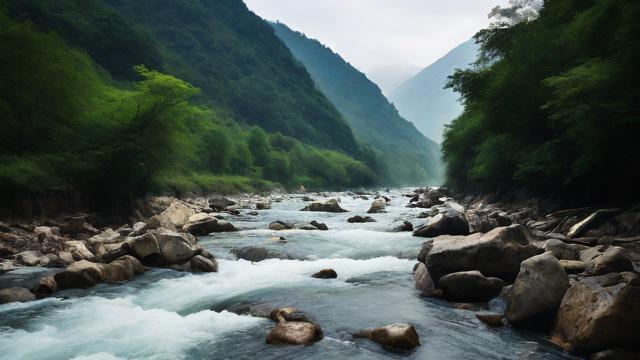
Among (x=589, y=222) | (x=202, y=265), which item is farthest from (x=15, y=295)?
(x=589, y=222)

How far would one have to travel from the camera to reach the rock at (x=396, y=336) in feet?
26.3

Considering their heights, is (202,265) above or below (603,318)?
above

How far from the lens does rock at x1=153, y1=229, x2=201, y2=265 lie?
15.5 meters

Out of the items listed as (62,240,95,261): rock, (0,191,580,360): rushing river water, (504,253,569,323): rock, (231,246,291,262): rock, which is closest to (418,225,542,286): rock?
(0,191,580,360): rushing river water

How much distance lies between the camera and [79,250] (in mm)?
16484

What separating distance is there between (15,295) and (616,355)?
13683 mm

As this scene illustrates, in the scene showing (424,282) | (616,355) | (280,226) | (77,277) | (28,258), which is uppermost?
(28,258)

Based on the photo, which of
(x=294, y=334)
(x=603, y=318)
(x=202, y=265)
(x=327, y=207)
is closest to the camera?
(x=603, y=318)

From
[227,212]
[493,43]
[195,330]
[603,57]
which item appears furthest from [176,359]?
[493,43]

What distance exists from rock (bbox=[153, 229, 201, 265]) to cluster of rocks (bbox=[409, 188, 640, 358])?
8.21m

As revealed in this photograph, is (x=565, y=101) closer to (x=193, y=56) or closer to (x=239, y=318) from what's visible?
(x=239, y=318)

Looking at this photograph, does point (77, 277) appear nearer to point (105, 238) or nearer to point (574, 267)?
point (105, 238)

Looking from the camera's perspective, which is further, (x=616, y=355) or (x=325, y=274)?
(x=325, y=274)

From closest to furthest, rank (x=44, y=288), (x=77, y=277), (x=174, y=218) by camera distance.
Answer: (x=44, y=288)
(x=77, y=277)
(x=174, y=218)
